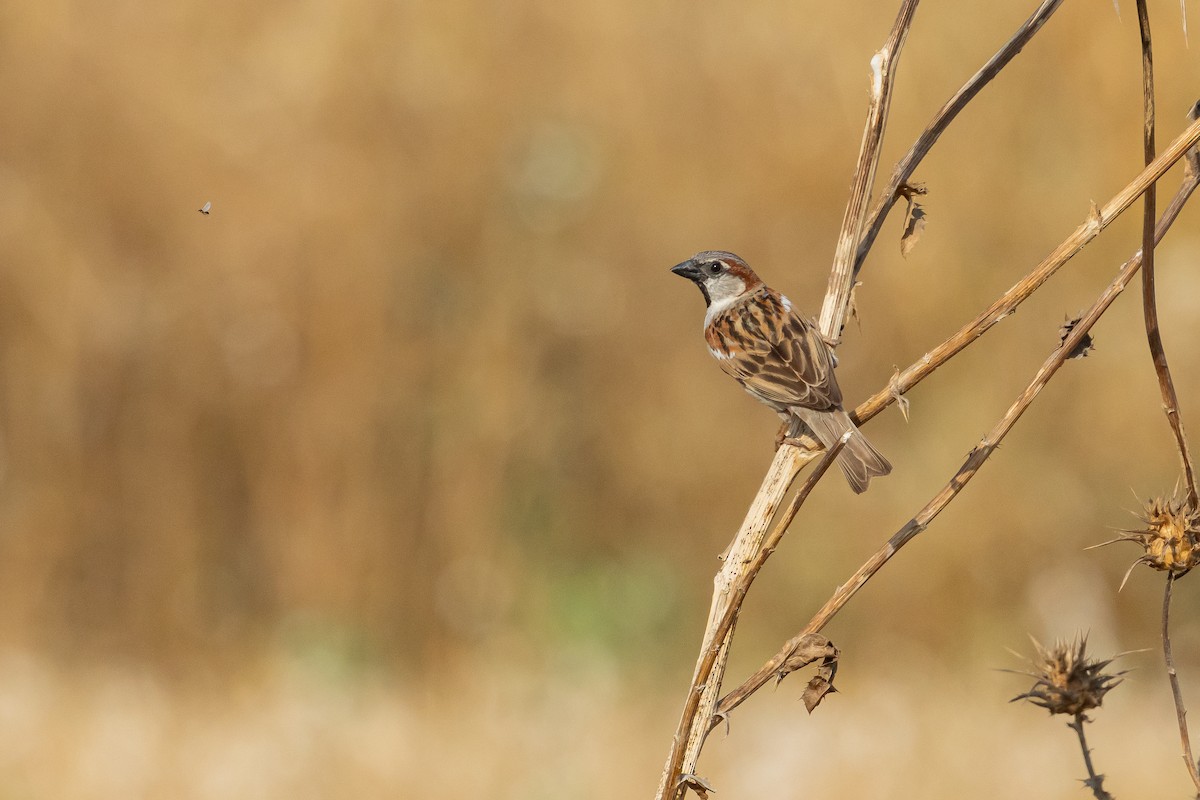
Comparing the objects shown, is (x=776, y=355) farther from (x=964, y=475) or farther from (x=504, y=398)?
(x=504, y=398)

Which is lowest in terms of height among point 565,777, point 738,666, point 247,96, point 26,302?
point 565,777

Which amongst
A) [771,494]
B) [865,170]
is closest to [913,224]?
[865,170]

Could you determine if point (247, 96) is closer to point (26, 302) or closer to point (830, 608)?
point (26, 302)

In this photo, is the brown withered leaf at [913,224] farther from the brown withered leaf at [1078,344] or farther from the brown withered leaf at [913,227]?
the brown withered leaf at [1078,344]

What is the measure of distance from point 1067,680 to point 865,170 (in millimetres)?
879

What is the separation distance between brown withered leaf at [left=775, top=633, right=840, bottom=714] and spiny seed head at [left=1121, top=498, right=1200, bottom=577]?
0.50 m

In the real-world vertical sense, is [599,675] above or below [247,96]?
below

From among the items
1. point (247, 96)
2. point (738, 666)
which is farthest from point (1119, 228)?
point (247, 96)

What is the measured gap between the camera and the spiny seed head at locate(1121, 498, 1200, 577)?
1.86 meters

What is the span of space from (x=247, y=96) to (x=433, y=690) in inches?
152

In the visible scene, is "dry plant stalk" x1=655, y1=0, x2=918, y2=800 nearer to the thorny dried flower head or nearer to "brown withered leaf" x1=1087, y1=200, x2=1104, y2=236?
"brown withered leaf" x1=1087, y1=200, x2=1104, y2=236

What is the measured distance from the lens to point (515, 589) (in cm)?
704

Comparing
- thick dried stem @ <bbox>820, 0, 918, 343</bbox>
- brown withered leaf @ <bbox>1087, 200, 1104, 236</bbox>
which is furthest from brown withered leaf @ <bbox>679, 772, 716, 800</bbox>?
brown withered leaf @ <bbox>1087, 200, 1104, 236</bbox>

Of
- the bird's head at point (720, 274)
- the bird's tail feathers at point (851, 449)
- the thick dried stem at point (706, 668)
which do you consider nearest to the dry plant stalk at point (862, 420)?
the thick dried stem at point (706, 668)
